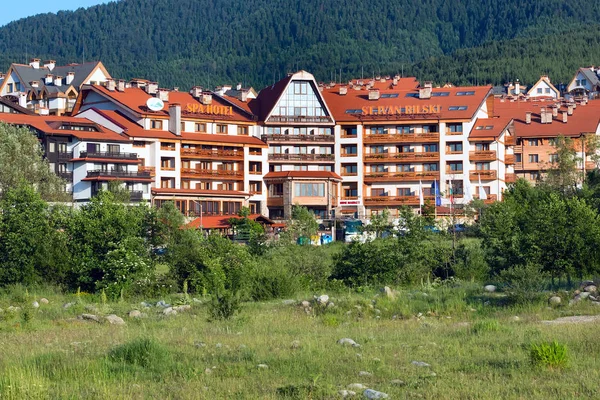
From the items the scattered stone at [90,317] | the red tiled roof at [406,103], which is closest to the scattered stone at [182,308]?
the scattered stone at [90,317]

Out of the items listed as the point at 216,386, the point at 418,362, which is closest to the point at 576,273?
the point at 418,362

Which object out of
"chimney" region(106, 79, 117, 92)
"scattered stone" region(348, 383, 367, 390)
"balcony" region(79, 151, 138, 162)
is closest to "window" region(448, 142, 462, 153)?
"balcony" region(79, 151, 138, 162)

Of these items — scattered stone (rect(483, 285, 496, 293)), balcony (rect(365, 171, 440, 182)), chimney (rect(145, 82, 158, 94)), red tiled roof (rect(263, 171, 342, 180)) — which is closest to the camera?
scattered stone (rect(483, 285, 496, 293))

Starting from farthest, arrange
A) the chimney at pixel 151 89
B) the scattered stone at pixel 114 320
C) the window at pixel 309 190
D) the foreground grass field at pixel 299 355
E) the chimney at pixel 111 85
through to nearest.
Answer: the chimney at pixel 151 89 < the chimney at pixel 111 85 < the window at pixel 309 190 < the scattered stone at pixel 114 320 < the foreground grass field at pixel 299 355

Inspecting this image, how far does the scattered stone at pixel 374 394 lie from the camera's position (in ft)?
57.6

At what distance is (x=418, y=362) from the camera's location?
825 inches

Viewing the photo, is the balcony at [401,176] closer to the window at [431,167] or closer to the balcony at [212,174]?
the window at [431,167]

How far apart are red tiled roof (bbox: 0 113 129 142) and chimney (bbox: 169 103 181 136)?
623 centimetres

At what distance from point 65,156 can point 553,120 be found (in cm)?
5798

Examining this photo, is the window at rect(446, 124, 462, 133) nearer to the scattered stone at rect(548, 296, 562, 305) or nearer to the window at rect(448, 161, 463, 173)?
the window at rect(448, 161, 463, 173)

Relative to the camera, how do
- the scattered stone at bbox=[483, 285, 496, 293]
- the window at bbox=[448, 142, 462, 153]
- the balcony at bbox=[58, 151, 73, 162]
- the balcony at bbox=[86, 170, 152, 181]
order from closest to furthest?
the scattered stone at bbox=[483, 285, 496, 293] → the balcony at bbox=[86, 170, 152, 181] → the balcony at bbox=[58, 151, 73, 162] → the window at bbox=[448, 142, 462, 153]

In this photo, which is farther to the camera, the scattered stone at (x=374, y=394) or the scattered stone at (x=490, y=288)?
the scattered stone at (x=490, y=288)

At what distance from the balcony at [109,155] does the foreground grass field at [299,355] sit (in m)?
62.1

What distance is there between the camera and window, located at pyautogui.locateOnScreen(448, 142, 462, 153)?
107125 millimetres
